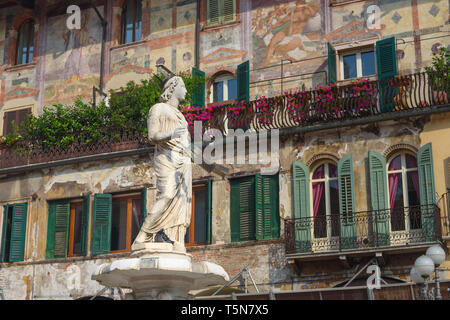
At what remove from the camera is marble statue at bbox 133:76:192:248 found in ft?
35.0

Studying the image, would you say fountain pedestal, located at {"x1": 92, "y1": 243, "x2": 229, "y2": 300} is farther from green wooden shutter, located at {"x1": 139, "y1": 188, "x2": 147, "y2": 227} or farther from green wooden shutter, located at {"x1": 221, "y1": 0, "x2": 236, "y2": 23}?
green wooden shutter, located at {"x1": 221, "y1": 0, "x2": 236, "y2": 23}

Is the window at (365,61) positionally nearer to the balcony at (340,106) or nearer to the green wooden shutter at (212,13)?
the balcony at (340,106)

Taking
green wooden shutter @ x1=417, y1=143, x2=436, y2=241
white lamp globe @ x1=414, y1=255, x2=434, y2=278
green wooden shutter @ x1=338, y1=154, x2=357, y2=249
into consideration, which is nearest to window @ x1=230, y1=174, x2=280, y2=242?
green wooden shutter @ x1=338, y1=154, x2=357, y2=249

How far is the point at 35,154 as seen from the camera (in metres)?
24.9

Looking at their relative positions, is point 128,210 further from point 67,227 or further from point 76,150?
point 76,150

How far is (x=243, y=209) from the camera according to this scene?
21719mm

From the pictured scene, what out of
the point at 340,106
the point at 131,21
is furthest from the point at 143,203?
the point at 131,21

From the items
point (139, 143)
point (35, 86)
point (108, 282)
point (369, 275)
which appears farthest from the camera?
point (35, 86)

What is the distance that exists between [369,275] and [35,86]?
13384 millimetres

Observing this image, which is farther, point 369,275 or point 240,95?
point 240,95

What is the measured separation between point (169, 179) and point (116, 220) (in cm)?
1306

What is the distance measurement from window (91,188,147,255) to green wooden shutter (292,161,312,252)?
14.5 ft
